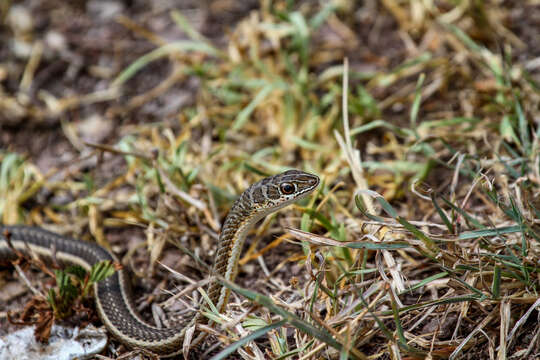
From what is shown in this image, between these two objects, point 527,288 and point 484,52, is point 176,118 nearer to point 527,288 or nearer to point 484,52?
point 484,52

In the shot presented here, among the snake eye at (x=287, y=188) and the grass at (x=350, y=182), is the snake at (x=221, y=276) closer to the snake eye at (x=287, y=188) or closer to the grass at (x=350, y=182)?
the snake eye at (x=287, y=188)

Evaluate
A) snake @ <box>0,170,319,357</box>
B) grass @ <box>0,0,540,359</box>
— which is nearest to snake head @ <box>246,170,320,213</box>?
snake @ <box>0,170,319,357</box>

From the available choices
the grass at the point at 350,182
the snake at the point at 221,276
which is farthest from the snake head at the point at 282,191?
the grass at the point at 350,182

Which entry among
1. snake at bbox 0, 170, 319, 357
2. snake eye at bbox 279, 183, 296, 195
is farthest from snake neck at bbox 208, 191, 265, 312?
snake eye at bbox 279, 183, 296, 195

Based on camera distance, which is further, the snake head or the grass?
the snake head

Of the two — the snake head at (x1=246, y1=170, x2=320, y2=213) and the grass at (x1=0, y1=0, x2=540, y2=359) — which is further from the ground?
the snake head at (x1=246, y1=170, x2=320, y2=213)

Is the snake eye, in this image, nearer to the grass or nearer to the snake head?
the snake head

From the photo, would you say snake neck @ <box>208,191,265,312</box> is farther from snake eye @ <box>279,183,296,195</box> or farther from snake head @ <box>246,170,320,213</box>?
snake eye @ <box>279,183,296,195</box>

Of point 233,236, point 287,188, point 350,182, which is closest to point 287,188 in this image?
point 287,188
